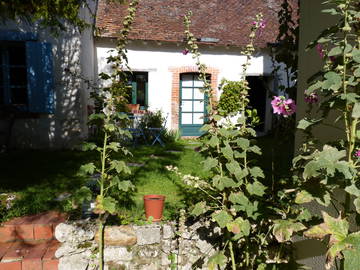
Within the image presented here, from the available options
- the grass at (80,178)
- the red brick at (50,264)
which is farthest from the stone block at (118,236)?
the red brick at (50,264)

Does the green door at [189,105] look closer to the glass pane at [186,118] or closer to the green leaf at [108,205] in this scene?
the glass pane at [186,118]

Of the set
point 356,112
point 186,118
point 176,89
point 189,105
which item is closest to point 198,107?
point 189,105

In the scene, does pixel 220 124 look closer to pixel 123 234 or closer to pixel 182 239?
pixel 182 239

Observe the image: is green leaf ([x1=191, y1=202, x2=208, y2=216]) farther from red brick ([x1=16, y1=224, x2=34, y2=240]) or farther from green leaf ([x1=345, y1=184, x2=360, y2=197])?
red brick ([x1=16, y1=224, x2=34, y2=240])

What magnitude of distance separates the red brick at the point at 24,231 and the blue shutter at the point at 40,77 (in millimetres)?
4440

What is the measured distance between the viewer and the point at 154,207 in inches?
123

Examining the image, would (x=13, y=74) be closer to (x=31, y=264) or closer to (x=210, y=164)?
(x=31, y=264)

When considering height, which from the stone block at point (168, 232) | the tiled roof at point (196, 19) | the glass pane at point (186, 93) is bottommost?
the stone block at point (168, 232)

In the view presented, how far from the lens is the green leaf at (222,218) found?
232 cm

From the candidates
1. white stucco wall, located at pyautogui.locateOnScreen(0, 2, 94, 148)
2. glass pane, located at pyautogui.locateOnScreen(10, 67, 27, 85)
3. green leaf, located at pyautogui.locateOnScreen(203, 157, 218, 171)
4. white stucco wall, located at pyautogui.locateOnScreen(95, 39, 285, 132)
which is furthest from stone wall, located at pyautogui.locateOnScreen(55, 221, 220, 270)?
white stucco wall, located at pyautogui.locateOnScreen(95, 39, 285, 132)

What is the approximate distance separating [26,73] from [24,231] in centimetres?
502

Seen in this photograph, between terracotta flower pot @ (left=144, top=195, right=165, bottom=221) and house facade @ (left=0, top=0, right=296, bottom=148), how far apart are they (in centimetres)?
409

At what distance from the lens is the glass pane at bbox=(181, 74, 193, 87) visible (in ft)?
34.8

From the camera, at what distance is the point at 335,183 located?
1.65m
